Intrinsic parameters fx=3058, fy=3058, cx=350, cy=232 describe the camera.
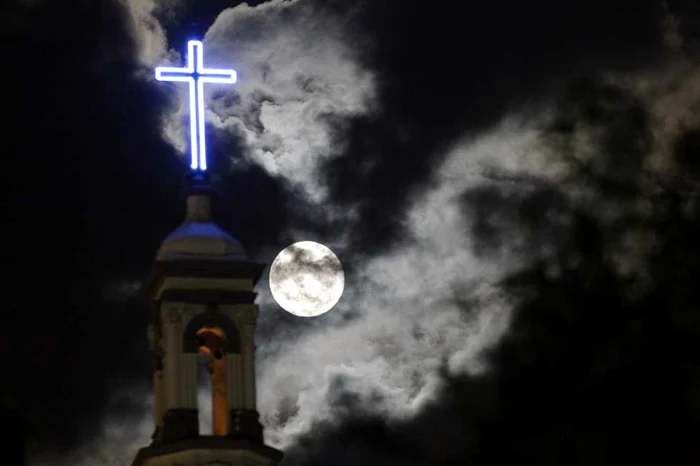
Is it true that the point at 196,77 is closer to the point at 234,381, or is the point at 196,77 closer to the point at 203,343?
the point at 203,343

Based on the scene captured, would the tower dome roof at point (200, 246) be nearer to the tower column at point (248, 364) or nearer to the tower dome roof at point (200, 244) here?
the tower dome roof at point (200, 244)

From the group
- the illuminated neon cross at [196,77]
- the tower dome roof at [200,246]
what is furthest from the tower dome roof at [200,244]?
the illuminated neon cross at [196,77]

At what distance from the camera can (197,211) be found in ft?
185

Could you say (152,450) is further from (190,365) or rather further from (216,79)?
(216,79)

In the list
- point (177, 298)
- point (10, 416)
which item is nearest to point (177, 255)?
point (177, 298)

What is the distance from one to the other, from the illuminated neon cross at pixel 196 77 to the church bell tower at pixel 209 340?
132cm

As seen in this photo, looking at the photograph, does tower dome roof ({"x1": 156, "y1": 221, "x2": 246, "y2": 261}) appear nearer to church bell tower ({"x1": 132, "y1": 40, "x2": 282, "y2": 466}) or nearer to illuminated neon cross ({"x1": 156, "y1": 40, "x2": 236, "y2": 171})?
church bell tower ({"x1": 132, "y1": 40, "x2": 282, "y2": 466})

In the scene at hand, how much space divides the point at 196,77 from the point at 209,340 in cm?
493

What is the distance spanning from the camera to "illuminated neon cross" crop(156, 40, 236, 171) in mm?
56062

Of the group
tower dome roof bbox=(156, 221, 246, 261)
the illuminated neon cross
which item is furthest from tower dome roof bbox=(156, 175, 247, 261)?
the illuminated neon cross

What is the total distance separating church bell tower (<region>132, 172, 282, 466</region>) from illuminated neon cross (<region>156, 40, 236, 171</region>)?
1320 millimetres

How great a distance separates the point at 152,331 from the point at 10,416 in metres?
3.72

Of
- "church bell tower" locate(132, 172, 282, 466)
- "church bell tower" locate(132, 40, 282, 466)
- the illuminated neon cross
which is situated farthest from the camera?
the illuminated neon cross

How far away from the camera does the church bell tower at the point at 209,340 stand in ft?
178
